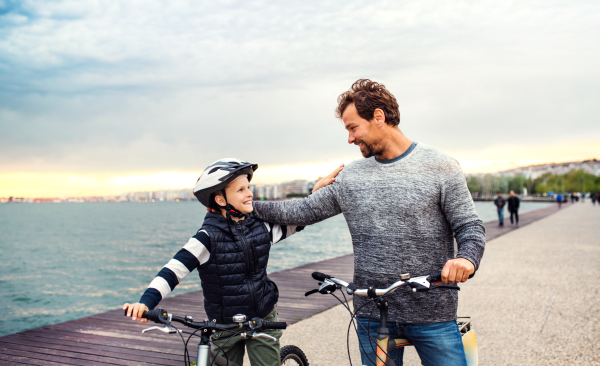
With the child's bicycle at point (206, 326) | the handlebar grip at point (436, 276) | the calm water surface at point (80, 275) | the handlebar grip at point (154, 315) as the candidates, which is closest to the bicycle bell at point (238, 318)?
the child's bicycle at point (206, 326)

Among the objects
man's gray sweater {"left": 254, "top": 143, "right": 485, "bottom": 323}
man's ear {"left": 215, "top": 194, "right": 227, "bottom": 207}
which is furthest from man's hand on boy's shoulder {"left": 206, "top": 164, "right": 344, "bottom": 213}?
man's gray sweater {"left": 254, "top": 143, "right": 485, "bottom": 323}

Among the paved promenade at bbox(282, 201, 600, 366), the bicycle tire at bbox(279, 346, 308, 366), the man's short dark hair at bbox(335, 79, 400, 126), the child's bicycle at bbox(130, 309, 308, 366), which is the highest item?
the man's short dark hair at bbox(335, 79, 400, 126)

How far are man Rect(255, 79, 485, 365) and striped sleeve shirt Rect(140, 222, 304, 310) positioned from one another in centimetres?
79

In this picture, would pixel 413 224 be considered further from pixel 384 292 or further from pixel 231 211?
pixel 231 211

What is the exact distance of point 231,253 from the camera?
8.32 feet

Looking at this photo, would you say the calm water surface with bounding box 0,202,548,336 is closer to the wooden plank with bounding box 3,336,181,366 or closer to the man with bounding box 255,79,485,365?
the wooden plank with bounding box 3,336,181,366

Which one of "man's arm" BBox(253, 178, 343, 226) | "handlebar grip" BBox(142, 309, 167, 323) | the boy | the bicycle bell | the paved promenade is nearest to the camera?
"handlebar grip" BBox(142, 309, 167, 323)

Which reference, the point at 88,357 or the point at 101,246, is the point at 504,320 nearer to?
the point at 88,357

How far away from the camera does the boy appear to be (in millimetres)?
2516

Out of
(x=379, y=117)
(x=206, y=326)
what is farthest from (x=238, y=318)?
(x=379, y=117)

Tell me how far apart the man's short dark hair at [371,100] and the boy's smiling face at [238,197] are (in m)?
0.70

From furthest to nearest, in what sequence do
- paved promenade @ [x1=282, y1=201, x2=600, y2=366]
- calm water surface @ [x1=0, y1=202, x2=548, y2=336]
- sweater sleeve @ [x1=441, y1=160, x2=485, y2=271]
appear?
calm water surface @ [x1=0, y1=202, x2=548, y2=336], paved promenade @ [x1=282, y1=201, x2=600, y2=366], sweater sleeve @ [x1=441, y1=160, x2=485, y2=271]

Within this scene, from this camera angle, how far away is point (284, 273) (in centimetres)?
992

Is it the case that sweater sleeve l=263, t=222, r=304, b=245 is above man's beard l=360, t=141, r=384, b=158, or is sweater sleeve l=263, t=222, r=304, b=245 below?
below
